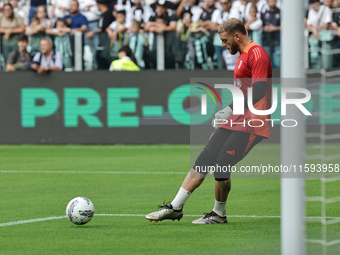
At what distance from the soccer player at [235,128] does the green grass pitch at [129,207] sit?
268 millimetres

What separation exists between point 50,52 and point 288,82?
1588 centimetres

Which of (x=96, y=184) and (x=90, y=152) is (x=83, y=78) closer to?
(x=90, y=152)

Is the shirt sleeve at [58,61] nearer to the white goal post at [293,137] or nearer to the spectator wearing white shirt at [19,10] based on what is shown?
the spectator wearing white shirt at [19,10]

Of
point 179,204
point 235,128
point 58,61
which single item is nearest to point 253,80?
point 235,128

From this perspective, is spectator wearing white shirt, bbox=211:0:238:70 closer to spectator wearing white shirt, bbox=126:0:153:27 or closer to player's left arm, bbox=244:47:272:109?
spectator wearing white shirt, bbox=126:0:153:27

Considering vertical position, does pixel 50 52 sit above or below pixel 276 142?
above

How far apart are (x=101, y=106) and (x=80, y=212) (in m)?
12.2

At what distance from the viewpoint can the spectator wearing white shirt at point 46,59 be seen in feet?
67.6

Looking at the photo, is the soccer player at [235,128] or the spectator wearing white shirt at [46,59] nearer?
A: the soccer player at [235,128]

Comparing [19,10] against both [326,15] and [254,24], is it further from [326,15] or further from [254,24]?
[326,15]

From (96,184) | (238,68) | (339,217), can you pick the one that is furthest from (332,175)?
(238,68)

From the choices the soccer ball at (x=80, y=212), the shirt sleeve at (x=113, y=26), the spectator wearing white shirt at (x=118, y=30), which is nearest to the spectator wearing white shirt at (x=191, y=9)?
the spectator wearing white shirt at (x=118, y=30)

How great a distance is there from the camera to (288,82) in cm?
530

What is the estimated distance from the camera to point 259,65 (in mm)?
8609
